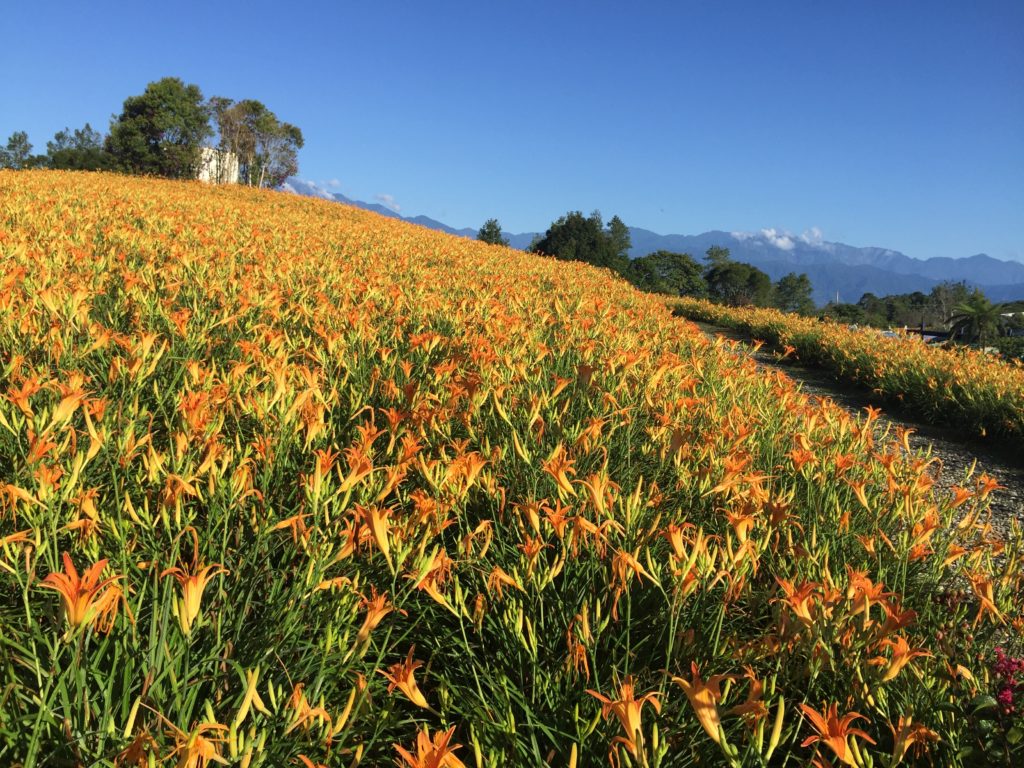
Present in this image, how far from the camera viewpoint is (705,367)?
3688 mm

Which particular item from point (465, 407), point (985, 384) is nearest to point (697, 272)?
point (985, 384)

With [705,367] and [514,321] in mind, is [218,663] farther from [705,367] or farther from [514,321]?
[705,367]

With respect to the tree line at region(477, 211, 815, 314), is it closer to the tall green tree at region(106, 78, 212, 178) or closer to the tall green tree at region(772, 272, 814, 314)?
the tall green tree at region(772, 272, 814, 314)

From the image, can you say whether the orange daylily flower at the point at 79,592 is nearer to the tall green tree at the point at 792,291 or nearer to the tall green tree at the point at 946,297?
the tall green tree at the point at 946,297

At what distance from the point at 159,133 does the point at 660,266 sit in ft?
158

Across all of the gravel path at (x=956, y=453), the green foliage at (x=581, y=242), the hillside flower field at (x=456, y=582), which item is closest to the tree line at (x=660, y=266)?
the green foliage at (x=581, y=242)

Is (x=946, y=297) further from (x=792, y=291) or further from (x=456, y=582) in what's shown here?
(x=456, y=582)

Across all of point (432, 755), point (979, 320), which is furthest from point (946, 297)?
point (432, 755)

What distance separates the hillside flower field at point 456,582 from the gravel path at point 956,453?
1020mm

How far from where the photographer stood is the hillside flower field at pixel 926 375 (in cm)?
553

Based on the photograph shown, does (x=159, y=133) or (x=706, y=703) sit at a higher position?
(x=159, y=133)

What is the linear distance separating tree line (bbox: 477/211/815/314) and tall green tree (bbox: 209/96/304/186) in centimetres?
1440

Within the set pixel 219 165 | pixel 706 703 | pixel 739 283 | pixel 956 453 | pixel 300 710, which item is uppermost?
pixel 219 165

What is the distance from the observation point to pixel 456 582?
4.05 ft
